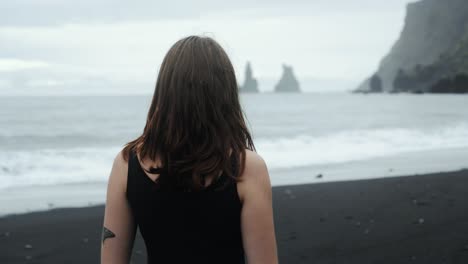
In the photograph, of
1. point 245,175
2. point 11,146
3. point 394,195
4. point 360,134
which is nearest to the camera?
point 245,175

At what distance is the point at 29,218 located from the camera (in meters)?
8.70

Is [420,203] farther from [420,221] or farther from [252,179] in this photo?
[252,179]

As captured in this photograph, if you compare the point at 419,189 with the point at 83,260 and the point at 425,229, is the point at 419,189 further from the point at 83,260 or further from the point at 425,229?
the point at 83,260

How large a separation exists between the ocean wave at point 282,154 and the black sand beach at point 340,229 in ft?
19.9

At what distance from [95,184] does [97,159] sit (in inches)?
211

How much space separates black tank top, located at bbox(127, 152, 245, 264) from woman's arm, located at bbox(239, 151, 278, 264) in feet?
0.10

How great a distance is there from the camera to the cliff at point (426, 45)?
123812 millimetres

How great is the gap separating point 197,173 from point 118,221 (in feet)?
1.13

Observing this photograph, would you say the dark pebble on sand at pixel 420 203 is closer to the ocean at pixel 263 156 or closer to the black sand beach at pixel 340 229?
the black sand beach at pixel 340 229

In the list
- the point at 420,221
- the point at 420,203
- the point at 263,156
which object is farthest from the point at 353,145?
the point at 420,221

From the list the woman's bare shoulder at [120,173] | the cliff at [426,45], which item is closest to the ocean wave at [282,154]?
the woman's bare shoulder at [120,173]

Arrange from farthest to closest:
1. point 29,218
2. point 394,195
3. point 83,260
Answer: point 394,195 < point 29,218 < point 83,260

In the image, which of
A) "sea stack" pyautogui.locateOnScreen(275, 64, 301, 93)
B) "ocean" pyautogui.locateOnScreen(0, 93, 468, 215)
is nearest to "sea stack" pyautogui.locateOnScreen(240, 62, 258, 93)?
"sea stack" pyautogui.locateOnScreen(275, 64, 301, 93)

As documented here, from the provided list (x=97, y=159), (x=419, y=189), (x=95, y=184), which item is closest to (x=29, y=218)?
(x=95, y=184)
